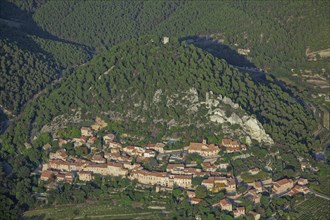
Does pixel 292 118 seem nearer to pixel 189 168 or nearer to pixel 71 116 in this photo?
pixel 189 168

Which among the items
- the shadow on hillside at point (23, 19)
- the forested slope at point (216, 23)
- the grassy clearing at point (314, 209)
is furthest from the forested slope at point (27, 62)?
the grassy clearing at point (314, 209)

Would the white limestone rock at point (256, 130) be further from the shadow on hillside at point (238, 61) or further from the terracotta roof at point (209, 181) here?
the shadow on hillside at point (238, 61)

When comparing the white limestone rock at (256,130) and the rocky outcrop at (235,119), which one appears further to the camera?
the rocky outcrop at (235,119)

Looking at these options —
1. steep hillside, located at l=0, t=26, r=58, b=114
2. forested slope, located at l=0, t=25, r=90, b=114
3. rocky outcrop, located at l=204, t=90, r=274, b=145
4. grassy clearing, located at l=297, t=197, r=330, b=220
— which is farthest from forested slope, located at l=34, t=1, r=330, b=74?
grassy clearing, located at l=297, t=197, r=330, b=220

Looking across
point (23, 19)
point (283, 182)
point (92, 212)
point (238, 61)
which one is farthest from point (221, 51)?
point (92, 212)

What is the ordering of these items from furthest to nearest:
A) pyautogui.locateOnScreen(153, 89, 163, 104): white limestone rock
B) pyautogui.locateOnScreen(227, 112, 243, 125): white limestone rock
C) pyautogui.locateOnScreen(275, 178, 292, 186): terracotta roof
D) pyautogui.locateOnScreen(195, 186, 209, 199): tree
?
pyautogui.locateOnScreen(153, 89, 163, 104): white limestone rock
pyautogui.locateOnScreen(227, 112, 243, 125): white limestone rock
pyautogui.locateOnScreen(275, 178, 292, 186): terracotta roof
pyautogui.locateOnScreen(195, 186, 209, 199): tree

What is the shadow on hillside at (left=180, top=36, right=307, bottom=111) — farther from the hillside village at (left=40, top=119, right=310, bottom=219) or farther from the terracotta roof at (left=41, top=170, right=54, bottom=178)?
the terracotta roof at (left=41, top=170, right=54, bottom=178)
